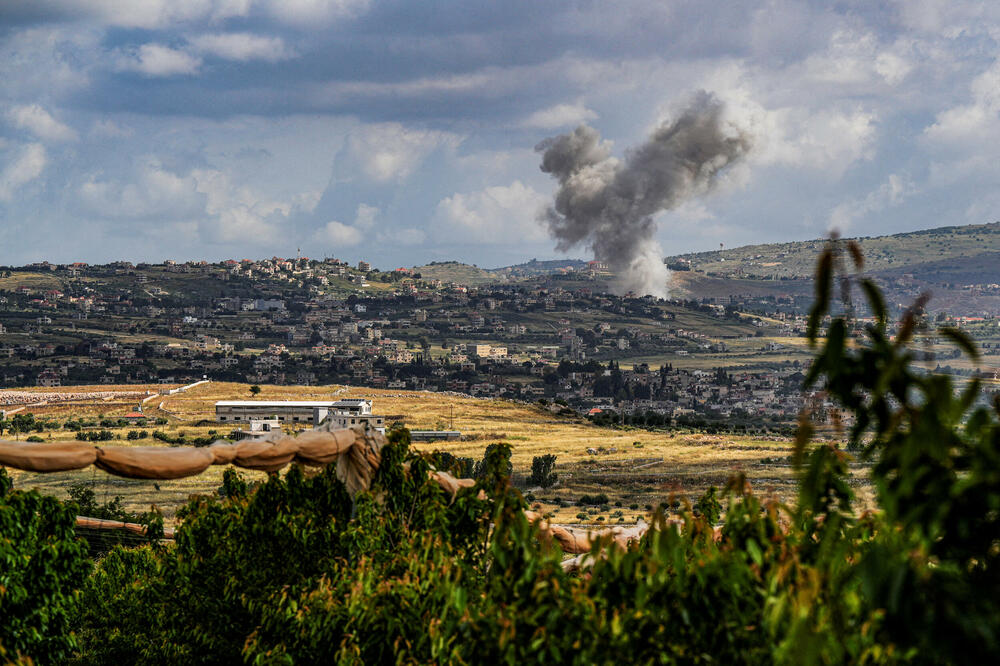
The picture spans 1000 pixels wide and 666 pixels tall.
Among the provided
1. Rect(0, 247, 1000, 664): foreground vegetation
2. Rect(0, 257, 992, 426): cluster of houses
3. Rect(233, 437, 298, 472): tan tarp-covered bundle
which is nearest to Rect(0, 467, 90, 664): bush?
Rect(0, 247, 1000, 664): foreground vegetation

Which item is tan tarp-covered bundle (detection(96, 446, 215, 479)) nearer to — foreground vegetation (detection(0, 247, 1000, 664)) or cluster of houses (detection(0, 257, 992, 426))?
foreground vegetation (detection(0, 247, 1000, 664))

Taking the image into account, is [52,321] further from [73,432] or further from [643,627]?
[643,627]

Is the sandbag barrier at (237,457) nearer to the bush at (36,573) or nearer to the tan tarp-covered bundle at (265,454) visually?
the tan tarp-covered bundle at (265,454)

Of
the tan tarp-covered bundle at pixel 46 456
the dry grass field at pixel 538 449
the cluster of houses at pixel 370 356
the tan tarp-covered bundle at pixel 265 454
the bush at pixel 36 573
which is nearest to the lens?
the tan tarp-covered bundle at pixel 46 456

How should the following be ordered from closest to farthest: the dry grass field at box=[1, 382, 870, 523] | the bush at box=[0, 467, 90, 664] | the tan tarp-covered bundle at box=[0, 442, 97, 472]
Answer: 1. the tan tarp-covered bundle at box=[0, 442, 97, 472]
2. the bush at box=[0, 467, 90, 664]
3. the dry grass field at box=[1, 382, 870, 523]

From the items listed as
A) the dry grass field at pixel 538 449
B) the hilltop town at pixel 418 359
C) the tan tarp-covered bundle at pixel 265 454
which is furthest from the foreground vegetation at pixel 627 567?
the hilltop town at pixel 418 359

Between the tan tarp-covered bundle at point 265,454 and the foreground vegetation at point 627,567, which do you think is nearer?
the foreground vegetation at point 627,567

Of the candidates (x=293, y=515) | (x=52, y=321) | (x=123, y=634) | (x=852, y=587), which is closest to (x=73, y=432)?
(x=123, y=634)

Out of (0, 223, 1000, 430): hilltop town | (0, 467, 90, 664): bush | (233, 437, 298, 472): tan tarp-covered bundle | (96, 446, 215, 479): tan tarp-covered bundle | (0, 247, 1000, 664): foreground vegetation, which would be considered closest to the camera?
(0, 247, 1000, 664): foreground vegetation
